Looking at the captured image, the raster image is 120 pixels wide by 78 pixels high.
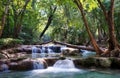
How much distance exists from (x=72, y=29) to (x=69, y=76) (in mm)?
21954

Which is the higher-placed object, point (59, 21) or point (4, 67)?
point (59, 21)

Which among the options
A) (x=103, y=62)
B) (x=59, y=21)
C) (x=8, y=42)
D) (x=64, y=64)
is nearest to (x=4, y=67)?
(x=64, y=64)

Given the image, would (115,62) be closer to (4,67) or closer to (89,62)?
(89,62)

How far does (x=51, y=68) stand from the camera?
48.5ft

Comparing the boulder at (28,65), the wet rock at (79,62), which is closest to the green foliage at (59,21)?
the wet rock at (79,62)

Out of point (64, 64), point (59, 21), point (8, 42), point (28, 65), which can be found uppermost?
point (59, 21)

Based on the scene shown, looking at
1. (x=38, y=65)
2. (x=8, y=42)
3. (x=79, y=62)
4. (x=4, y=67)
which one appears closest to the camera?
(x=4, y=67)

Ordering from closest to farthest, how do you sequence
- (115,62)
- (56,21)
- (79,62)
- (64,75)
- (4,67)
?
(64,75), (4,67), (115,62), (79,62), (56,21)

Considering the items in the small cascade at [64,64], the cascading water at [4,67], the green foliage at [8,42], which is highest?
the green foliage at [8,42]

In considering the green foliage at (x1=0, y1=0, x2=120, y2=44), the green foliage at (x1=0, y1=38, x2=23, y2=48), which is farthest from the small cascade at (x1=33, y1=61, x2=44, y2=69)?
the green foliage at (x1=0, y1=0, x2=120, y2=44)

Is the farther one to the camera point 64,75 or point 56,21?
point 56,21

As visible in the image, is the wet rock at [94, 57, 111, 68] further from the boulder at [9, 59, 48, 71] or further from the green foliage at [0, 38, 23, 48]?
the green foliage at [0, 38, 23, 48]

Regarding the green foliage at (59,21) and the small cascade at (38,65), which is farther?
the green foliage at (59,21)

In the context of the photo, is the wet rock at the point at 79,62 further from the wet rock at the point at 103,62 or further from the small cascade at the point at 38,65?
the small cascade at the point at 38,65
